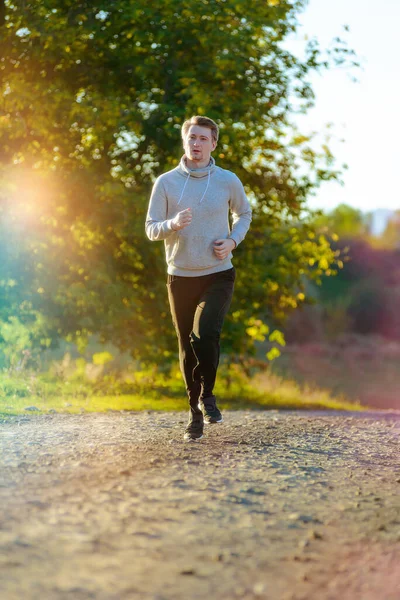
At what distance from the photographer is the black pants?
6641 mm

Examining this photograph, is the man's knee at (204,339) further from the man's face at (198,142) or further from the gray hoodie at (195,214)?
the man's face at (198,142)

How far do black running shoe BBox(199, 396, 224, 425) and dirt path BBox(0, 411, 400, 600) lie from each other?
19 cm

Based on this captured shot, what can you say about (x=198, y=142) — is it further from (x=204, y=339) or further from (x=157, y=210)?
(x=204, y=339)

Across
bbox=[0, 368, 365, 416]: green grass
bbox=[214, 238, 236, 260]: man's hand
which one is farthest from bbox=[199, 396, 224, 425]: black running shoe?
bbox=[0, 368, 365, 416]: green grass

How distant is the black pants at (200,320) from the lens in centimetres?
664

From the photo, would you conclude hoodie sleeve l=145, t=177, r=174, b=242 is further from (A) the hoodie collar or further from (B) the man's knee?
(B) the man's knee

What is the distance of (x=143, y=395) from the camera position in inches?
603

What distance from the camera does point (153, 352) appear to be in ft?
52.9

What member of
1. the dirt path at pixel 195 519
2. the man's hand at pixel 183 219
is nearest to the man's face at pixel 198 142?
the man's hand at pixel 183 219

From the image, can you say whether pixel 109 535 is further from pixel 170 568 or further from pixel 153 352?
pixel 153 352

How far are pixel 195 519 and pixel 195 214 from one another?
278cm

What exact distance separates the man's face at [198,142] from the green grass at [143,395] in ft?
13.3

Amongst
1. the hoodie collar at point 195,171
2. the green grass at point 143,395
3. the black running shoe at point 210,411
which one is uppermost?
the hoodie collar at point 195,171

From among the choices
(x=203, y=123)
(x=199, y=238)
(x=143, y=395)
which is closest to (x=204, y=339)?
(x=199, y=238)
